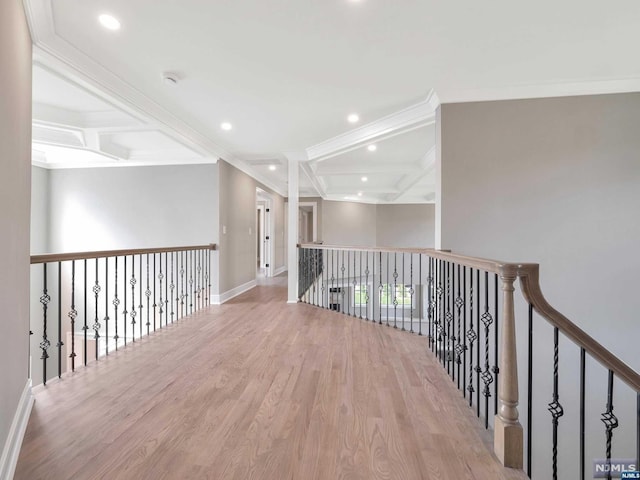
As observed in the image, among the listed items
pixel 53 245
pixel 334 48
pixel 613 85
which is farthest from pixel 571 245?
pixel 53 245

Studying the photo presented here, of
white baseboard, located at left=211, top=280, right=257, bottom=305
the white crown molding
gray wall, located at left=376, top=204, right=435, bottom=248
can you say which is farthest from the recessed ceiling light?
gray wall, located at left=376, top=204, right=435, bottom=248

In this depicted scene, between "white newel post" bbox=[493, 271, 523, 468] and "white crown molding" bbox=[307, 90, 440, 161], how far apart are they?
2.26 m

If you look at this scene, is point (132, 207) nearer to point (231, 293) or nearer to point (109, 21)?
point (231, 293)

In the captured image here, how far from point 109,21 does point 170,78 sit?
63 cm

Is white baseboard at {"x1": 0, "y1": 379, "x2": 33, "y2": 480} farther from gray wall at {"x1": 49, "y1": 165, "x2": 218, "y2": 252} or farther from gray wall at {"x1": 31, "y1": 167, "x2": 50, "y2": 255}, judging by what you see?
gray wall at {"x1": 31, "y1": 167, "x2": 50, "y2": 255}

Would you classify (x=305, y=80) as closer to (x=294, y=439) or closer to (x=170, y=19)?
(x=170, y=19)

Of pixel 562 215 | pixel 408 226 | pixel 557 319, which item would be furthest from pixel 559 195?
pixel 408 226

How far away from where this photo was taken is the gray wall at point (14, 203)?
1374mm

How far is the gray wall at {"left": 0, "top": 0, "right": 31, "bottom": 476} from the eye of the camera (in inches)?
54.1

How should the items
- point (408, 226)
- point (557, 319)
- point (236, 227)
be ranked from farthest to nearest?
point (408, 226) → point (236, 227) → point (557, 319)

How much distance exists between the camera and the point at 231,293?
5.27 metres

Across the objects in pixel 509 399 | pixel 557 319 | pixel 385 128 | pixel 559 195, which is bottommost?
pixel 509 399

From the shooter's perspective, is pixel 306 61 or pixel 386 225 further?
pixel 386 225

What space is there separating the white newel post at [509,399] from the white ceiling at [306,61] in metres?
1.75
